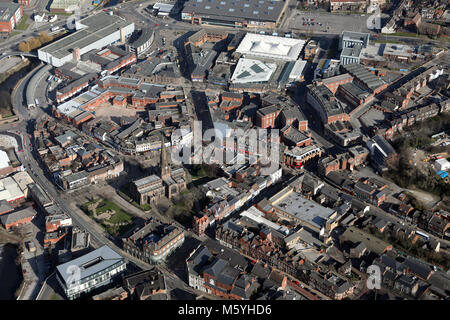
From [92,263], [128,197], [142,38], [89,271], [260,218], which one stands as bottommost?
[128,197]

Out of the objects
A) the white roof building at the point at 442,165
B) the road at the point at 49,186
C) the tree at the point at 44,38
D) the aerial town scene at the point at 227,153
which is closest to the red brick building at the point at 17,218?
the aerial town scene at the point at 227,153

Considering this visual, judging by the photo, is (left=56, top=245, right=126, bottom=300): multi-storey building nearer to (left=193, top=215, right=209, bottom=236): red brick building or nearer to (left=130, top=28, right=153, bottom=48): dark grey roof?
(left=193, top=215, right=209, bottom=236): red brick building

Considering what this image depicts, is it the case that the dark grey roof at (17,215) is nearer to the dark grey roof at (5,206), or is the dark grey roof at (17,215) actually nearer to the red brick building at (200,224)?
the dark grey roof at (5,206)

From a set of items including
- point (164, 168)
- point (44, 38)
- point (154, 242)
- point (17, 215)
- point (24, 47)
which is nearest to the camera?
point (154, 242)

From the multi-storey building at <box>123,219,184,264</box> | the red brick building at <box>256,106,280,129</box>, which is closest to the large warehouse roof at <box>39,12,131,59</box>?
the red brick building at <box>256,106,280,129</box>

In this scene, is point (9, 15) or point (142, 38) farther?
point (9, 15)

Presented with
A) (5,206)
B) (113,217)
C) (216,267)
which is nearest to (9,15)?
(5,206)

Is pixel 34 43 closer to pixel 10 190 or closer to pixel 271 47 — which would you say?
Answer: pixel 271 47
